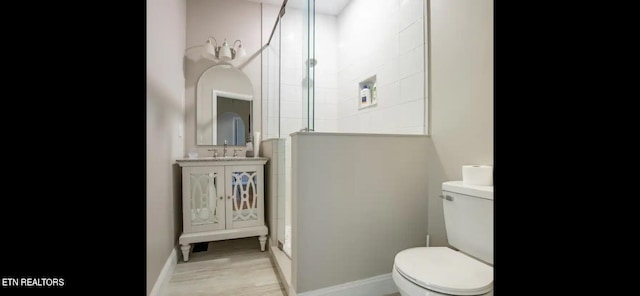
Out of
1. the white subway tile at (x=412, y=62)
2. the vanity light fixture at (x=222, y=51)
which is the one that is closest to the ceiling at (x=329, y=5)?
the vanity light fixture at (x=222, y=51)

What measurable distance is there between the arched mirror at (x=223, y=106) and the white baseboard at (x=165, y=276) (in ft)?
3.43

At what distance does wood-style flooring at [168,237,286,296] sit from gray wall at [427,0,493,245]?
3.71 ft

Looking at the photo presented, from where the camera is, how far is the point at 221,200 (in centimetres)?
212

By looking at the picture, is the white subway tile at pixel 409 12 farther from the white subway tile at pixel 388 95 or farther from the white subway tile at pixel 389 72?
the white subway tile at pixel 388 95

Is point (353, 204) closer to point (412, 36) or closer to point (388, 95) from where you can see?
point (388, 95)

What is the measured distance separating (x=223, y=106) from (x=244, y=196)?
974mm

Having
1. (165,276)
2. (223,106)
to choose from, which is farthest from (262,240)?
(223,106)

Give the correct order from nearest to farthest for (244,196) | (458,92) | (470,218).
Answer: (470,218), (458,92), (244,196)

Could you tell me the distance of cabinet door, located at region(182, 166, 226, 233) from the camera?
2.03m

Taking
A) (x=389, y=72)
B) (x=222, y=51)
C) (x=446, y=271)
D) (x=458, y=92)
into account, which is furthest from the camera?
(x=222, y=51)
